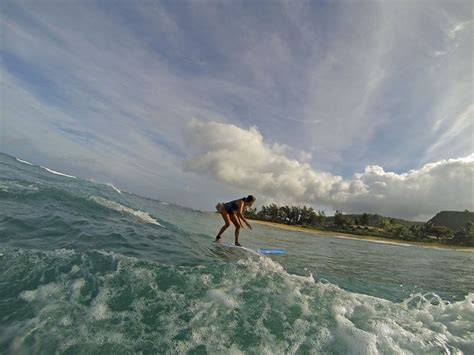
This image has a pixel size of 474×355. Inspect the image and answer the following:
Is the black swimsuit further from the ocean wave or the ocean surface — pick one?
the ocean wave

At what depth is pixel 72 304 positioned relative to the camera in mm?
4707

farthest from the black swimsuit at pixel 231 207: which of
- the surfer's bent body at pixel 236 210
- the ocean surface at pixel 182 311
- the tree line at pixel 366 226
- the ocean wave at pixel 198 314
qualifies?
the tree line at pixel 366 226

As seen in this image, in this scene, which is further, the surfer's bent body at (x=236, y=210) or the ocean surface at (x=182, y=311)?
the surfer's bent body at (x=236, y=210)

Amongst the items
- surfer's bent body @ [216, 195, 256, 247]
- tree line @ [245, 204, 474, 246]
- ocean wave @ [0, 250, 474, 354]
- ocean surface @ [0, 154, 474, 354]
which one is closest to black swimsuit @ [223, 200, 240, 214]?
surfer's bent body @ [216, 195, 256, 247]

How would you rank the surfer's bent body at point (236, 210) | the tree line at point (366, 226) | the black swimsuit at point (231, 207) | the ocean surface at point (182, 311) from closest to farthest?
the ocean surface at point (182, 311) → the surfer's bent body at point (236, 210) → the black swimsuit at point (231, 207) → the tree line at point (366, 226)

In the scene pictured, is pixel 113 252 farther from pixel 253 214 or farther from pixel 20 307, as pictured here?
pixel 253 214

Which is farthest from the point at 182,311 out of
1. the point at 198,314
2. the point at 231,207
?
the point at 231,207

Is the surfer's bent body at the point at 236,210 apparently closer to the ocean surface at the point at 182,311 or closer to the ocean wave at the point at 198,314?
the ocean surface at the point at 182,311

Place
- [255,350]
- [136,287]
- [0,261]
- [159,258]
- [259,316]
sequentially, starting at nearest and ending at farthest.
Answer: [255,350] → [259,316] → [136,287] → [0,261] → [159,258]

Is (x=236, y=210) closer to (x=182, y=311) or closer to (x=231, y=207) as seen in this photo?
(x=231, y=207)

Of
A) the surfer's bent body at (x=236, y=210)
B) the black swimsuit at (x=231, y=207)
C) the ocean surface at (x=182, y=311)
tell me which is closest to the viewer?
the ocean surface at (x=182, y=311)

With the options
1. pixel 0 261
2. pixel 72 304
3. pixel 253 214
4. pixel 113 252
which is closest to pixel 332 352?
pixel 72 304

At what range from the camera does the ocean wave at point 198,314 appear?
162 inches

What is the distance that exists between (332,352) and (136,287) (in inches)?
149
